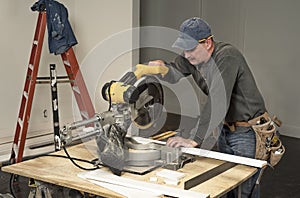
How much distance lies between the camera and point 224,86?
2244 mm

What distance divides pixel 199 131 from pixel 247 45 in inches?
152

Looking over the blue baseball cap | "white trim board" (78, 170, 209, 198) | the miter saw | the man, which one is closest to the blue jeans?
the man

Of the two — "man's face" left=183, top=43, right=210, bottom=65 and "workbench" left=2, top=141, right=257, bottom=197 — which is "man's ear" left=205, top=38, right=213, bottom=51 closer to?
"man's face" left=183, top=43, right=210, bottom=65

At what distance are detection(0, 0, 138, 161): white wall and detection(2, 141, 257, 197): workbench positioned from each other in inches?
97.0

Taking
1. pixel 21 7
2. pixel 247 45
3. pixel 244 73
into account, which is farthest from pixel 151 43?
pixel 244 73

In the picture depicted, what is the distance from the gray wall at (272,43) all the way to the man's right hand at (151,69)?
3532mm

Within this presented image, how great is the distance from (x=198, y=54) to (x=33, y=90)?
219cm

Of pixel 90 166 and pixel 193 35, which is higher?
pixel 193 35

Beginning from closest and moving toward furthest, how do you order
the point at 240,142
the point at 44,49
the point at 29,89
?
the point at 240,142 < the point at 29,89 < the point at 44,49

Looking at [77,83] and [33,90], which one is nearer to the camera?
[33,90]

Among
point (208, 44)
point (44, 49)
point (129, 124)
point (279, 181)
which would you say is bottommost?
point (279, 181)

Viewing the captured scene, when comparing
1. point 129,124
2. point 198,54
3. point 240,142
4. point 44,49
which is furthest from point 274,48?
point 129,124

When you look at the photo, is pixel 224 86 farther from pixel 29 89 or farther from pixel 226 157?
pixel 29 89

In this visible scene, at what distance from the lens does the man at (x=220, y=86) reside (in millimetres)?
2250
